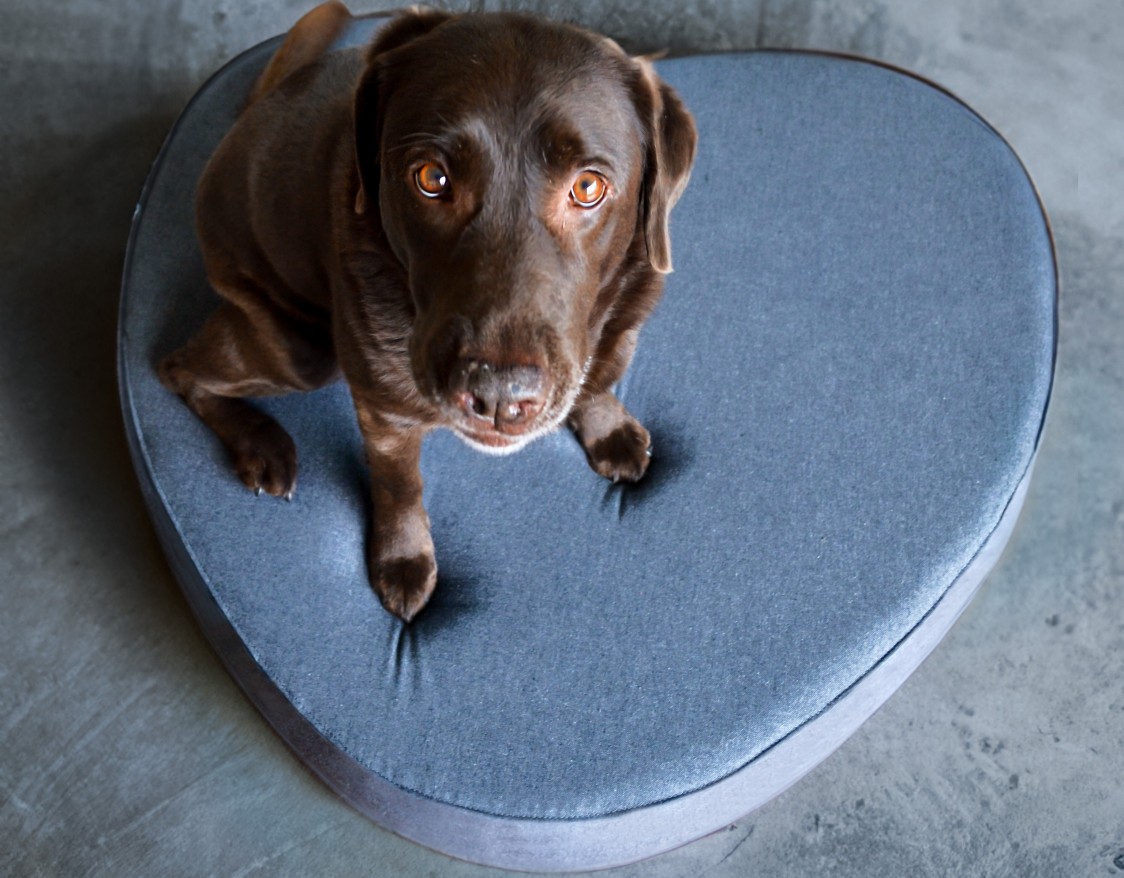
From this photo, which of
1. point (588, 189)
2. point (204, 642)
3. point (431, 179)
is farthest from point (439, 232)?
point (204, 642)

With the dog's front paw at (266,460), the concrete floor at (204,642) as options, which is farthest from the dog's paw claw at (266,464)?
the concrete floor at (204,642)

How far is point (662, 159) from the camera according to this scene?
5.79ft

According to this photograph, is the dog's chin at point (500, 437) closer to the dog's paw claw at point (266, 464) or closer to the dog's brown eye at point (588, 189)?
the dog's brown eye at point (588, 189)

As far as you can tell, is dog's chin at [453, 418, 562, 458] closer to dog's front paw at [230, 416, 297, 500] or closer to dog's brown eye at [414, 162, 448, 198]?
dog's brown eye at [414, 162, 448, 198]

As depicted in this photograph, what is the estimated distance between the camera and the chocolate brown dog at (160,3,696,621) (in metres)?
1.59

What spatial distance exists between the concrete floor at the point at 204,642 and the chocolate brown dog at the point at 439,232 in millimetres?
679

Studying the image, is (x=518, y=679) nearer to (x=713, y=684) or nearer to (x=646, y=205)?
(x=713, y=684)

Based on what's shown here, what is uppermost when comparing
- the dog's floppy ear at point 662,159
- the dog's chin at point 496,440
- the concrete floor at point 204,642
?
the dog's floppy ear at point 662,159

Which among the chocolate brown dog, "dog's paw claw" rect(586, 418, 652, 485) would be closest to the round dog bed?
"dog's paw claw" rect(586, 418, 652, 485)

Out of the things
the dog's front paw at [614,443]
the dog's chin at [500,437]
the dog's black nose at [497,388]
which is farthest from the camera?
the dog's front paw at [614,443]

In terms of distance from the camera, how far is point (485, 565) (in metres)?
2.34

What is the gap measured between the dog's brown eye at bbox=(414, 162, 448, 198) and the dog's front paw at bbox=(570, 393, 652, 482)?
0.87 m

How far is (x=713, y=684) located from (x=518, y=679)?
1.35ft

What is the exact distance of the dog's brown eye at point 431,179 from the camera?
5.29ft
